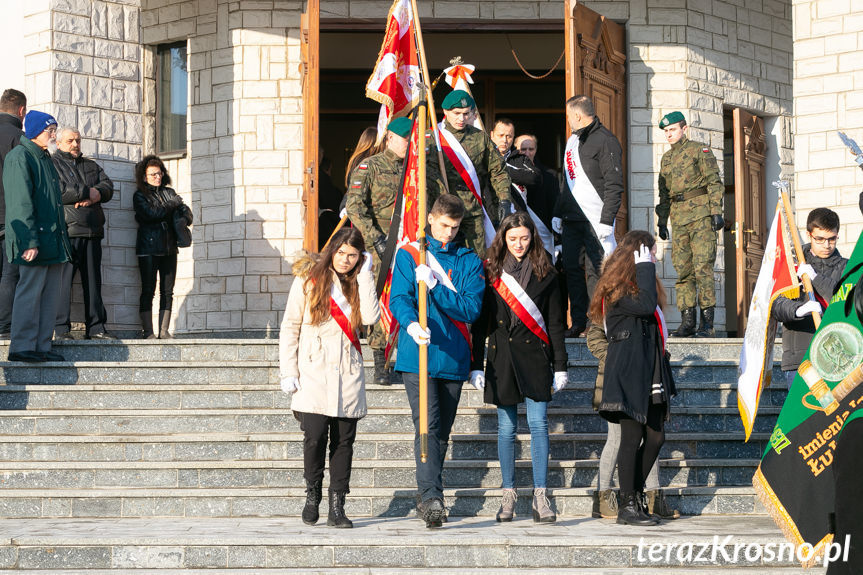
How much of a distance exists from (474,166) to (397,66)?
4.00 feet

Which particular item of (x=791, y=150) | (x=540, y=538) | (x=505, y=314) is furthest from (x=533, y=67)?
(x=540, y=538)

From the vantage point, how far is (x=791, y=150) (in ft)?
46.7

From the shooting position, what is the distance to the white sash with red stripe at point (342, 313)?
23.7ft

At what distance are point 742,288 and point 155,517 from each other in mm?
7373

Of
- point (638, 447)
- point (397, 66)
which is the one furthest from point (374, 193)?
point (638, 447)

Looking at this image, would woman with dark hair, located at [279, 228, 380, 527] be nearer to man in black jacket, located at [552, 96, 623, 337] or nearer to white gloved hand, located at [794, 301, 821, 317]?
white gloved hand, located at [794, 301, 821, 317]

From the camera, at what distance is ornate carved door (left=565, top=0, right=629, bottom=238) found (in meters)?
11.7

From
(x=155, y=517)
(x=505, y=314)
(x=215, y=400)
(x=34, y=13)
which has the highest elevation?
(x=34, y=13)

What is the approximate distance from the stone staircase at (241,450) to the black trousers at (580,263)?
0.75 meters

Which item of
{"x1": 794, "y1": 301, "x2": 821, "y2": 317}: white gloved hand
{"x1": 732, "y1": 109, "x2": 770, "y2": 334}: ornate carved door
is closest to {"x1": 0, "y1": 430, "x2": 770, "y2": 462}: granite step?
{"x1": 794, "y1": 301, "x2": 821, "y2": 317}: white gloved hand

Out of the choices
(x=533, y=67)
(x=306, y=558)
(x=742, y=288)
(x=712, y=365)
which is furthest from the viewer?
(x=533, y=67)

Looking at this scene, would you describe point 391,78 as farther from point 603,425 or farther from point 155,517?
point 155,517

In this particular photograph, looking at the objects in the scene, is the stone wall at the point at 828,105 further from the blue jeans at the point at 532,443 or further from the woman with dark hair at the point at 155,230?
the woman with dark hair at the point at 155,230

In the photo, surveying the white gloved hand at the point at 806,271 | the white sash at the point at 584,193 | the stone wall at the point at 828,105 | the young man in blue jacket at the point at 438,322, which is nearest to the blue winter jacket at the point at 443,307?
the young man in blue jacket at the point at 438,322
